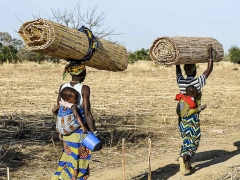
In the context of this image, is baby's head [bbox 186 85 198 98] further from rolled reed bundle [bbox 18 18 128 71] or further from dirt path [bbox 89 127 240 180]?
rolled reed bundle [bbox 18 18 128 71]

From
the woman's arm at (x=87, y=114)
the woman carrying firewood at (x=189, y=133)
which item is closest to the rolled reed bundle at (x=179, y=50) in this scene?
the woman carrying firewood at (x=189, y=133)

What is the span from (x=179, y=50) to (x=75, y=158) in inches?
90.0

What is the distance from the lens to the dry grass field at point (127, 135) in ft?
20.5

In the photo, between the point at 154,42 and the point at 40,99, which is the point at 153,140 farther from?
the point at 40,99

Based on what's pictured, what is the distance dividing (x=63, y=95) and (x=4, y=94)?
9.97 m

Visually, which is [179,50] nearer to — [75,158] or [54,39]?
[54,39]

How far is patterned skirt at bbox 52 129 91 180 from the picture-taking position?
458 centimetres

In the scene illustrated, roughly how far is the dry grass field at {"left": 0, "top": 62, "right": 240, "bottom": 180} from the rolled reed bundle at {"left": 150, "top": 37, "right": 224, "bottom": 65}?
1.54 m

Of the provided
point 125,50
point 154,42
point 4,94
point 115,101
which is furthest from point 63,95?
point 4,94

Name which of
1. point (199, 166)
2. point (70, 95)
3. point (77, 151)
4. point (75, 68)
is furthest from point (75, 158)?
point (199, 166)

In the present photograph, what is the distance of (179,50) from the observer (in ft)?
19.9

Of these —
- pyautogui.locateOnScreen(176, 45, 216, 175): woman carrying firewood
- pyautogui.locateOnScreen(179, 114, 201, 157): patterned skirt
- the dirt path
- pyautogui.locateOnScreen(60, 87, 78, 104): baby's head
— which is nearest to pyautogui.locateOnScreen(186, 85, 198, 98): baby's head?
pyautogui.locateOnScreen(176, 45, 216, 175): woman carrying firewood

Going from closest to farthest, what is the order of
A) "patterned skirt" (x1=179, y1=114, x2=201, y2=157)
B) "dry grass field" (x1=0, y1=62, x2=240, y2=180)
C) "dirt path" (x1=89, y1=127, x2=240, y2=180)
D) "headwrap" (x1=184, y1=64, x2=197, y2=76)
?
1. "dirt path" (x1=89, y1=127, x2=240, y2=180)
2. "patterned skirt" (x1=179, y1=114, x2=201, y2=157)
3. "dry grass field" (x1=0, y1=62, x2=240, y2=180)
4. "headwrap" (x1=184, y1=64, x2=197, y2=76)

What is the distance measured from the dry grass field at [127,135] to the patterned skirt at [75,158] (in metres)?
1.26
